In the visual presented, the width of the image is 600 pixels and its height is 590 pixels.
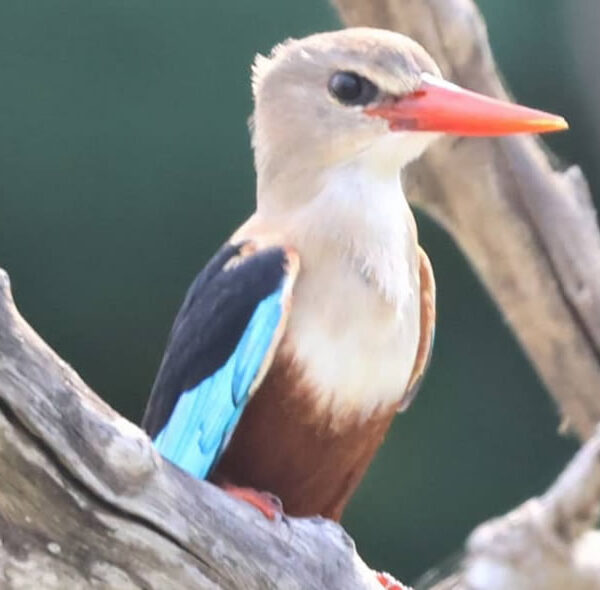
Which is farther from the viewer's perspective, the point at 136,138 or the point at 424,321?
the point at 136,138

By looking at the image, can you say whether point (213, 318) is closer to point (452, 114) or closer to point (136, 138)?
point (452, 114)

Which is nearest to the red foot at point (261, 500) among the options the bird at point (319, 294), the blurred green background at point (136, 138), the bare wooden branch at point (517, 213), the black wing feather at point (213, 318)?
the bird at point (319, 294)

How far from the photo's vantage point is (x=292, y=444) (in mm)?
1219

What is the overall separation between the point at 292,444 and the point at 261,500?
10cm

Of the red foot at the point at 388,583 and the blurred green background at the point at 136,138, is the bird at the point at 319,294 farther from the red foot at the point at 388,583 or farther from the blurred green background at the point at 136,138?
the blurred green background at the point at 136,138

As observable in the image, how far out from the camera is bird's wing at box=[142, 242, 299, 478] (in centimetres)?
118

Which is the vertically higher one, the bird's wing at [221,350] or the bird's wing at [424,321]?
the bird's wing at [424,321]

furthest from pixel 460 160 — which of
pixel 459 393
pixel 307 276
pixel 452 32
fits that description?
pixel 459 393

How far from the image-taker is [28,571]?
99 centimetres

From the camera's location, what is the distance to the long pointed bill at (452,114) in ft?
4.03

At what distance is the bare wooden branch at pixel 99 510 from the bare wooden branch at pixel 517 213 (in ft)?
2.07

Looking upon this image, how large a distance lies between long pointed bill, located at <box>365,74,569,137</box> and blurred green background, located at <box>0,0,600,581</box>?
0.85 meters

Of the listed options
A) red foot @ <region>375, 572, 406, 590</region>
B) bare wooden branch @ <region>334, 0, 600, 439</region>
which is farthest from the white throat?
bare wooden branch @ <region>334, 0, 600, 439</region>

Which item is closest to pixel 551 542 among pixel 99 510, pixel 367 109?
pixel 99 510
